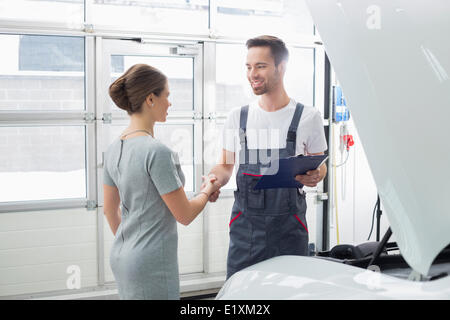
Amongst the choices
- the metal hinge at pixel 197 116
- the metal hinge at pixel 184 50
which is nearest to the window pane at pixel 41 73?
the metal hinge at pixel 184 50

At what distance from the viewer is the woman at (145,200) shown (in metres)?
1.76

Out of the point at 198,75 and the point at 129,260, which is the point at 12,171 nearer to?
the point at 198,75

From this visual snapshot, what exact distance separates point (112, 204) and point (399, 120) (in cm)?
123

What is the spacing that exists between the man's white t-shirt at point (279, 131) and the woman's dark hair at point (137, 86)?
0.72 meters

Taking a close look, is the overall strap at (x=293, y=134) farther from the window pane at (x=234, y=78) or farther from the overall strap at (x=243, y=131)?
the window pane at (x=234, y=78)

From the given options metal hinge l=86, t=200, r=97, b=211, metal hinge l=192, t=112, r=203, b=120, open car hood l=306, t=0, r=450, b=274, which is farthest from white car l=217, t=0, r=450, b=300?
metal hinge l=192, t=112, r=203, b=120

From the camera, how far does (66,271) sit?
3.84 m

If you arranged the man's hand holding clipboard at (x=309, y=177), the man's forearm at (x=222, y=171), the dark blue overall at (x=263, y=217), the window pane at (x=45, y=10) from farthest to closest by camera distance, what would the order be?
the window pane at (x=45, y=10)
the man's forearm at (x=222, y=171)
the dark blue overall at (x=263, y=217)
the man's hand holding clipboard at (x=309, y=177)

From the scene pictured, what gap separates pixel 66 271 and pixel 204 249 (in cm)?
116

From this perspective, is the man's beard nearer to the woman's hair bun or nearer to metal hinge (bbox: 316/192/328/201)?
the woman's hair bun

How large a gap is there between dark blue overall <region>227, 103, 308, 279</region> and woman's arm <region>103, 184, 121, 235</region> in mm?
698

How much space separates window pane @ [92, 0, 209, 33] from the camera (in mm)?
3875
